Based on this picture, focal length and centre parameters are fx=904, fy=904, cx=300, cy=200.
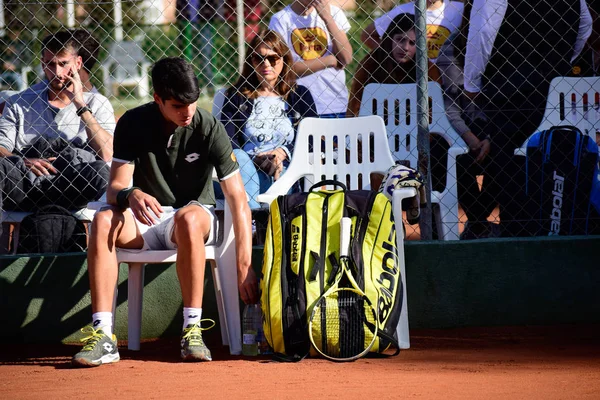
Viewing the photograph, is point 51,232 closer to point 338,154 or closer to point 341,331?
point 338,154

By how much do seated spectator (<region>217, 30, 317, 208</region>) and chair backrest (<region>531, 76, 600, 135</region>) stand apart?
4.72 ft

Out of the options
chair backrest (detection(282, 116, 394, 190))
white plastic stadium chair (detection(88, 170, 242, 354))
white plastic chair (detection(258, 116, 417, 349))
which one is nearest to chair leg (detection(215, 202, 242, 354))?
white plastic stadium chair (detection(88, 170, 242, 354))

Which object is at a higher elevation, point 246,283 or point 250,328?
point 246,283

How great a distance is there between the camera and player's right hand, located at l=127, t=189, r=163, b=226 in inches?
153

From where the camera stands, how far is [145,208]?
3.88 meters

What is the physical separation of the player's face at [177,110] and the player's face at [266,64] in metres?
1.56

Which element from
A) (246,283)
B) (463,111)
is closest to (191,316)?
(246,283)

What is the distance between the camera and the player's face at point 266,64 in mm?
5586

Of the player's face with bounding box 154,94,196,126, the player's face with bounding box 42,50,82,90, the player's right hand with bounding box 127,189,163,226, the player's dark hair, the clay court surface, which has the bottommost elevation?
the clay court surface

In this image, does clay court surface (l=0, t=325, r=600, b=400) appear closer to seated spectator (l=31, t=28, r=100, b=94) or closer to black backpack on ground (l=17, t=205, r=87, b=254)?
black backpack on ground (l=17, t=205, r=87, b=254)

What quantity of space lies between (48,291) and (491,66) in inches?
118

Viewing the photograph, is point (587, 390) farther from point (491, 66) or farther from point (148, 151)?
point (491, 66)

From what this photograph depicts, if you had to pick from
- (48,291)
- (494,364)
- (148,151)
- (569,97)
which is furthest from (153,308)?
(569,97)

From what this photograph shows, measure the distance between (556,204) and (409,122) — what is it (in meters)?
1.10
